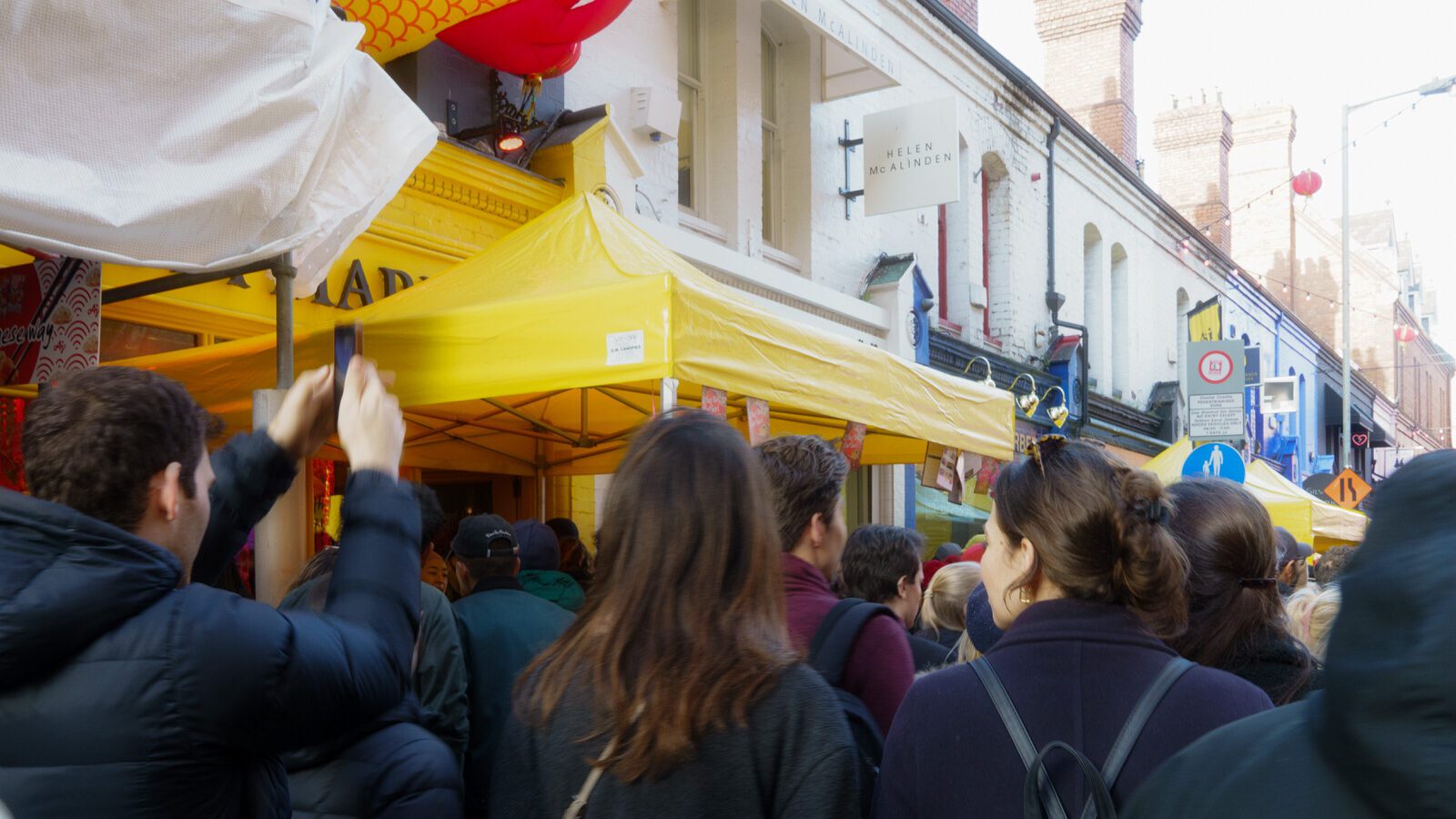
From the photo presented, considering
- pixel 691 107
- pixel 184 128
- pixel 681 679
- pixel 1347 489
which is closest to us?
pixel 681 679

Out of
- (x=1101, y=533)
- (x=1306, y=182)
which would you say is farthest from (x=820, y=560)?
(x=1306, y=182)

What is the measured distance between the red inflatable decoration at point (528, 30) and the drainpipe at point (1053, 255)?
36.4 ft

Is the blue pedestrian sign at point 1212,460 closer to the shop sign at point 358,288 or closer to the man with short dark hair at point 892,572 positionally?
the shop sign at point 358,288

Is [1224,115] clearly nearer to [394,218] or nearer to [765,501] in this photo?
[394,218]

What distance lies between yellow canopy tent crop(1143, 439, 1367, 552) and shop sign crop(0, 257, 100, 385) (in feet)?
29.8

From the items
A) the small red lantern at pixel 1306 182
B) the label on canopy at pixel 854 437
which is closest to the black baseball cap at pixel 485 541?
the label on canopy at pixel 854 437

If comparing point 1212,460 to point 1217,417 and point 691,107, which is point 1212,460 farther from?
point 691,107

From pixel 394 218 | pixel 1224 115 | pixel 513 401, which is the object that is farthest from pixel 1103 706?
pixel 1224 115

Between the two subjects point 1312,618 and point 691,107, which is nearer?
point 1312,618

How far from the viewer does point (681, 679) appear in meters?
1.98

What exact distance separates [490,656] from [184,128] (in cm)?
192

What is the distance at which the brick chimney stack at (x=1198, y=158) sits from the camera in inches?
1229

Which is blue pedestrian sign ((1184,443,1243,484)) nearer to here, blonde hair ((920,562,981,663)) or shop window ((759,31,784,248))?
shop window ((759,31,784,248))

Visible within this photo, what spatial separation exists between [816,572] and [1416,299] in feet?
275
